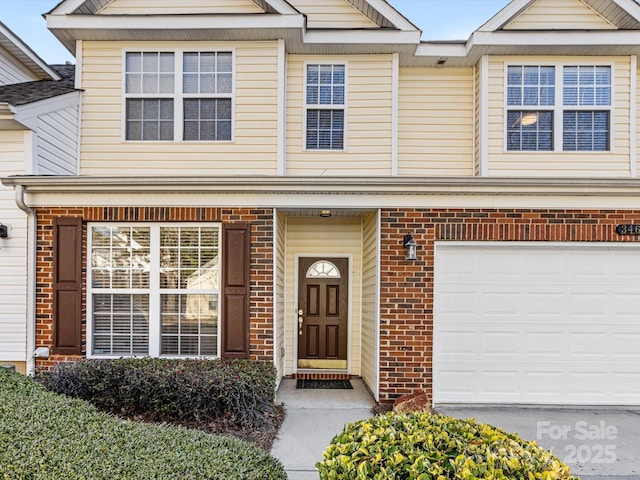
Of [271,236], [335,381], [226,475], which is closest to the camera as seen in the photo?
[226,475]

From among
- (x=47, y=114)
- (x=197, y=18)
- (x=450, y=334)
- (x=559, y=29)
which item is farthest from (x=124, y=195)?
(x=559, y=29)

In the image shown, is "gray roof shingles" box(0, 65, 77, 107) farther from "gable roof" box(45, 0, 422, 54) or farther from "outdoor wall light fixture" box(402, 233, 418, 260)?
"outdoor wall light fixture" box(402, 233, 418, 260)

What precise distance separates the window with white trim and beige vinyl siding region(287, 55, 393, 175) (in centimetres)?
202

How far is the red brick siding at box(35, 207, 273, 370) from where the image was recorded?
5.21 m

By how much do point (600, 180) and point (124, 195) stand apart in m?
5.94

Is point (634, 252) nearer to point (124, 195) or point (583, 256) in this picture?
point (583, 256)

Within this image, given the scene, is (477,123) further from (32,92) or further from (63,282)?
(32,92)

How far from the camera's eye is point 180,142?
632 centimetres

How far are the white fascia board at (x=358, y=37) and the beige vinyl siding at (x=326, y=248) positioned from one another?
276 centimetres

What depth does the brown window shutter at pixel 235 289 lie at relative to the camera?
5195mm

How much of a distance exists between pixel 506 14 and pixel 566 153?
95.5 inches

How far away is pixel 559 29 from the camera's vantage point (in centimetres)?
643

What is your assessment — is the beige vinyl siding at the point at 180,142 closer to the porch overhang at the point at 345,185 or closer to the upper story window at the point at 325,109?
the upper story window at the point at 325,109

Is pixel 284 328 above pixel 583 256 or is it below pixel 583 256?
below
